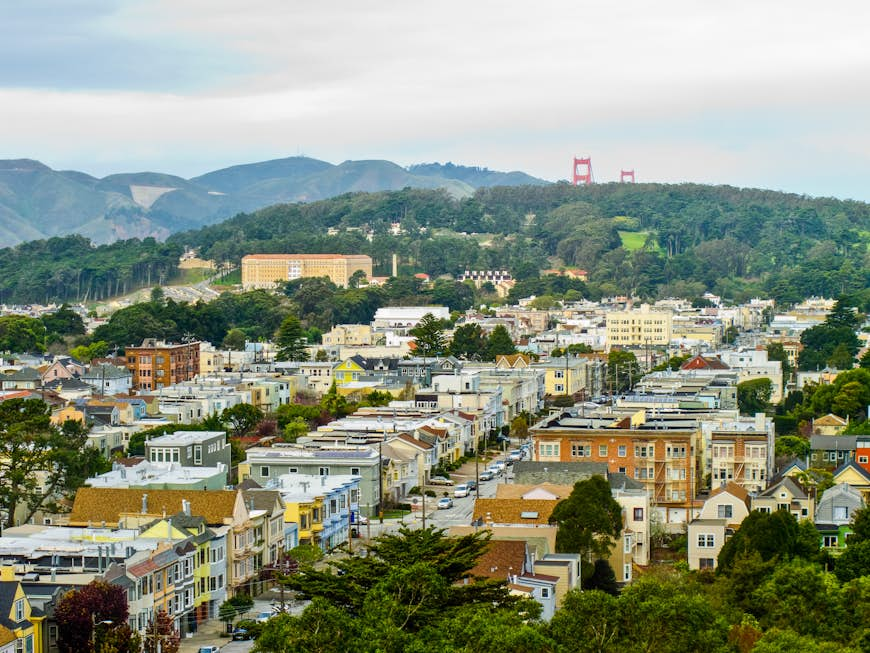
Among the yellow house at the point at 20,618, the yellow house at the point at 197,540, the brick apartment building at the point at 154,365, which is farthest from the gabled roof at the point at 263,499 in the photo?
the brick apartment building at the point at 154,365

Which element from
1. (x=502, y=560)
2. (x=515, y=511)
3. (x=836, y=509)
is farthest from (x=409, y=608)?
(x=836, y=509)

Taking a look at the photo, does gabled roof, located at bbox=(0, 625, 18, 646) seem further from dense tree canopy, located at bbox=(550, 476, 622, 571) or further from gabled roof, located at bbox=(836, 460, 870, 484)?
gabled roof, located at bbox=(836, 460, 870, 484)

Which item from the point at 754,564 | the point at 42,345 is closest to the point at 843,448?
the point at 754,564

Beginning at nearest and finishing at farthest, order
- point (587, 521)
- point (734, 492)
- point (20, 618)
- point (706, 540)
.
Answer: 1. point (20, 618)
2. point (587, 521)
3. point (706, 540)
4. point (734, 492)

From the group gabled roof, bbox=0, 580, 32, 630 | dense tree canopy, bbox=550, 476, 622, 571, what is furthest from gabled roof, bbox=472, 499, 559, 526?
gabled roof, bbox=0, 580, 32, 630

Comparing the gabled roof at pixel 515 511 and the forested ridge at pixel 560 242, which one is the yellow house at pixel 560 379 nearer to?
the gabled roof at pixel 515 511

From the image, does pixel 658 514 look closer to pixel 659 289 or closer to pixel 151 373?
pixel 151 373

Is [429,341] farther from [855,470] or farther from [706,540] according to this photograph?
[706,540]
